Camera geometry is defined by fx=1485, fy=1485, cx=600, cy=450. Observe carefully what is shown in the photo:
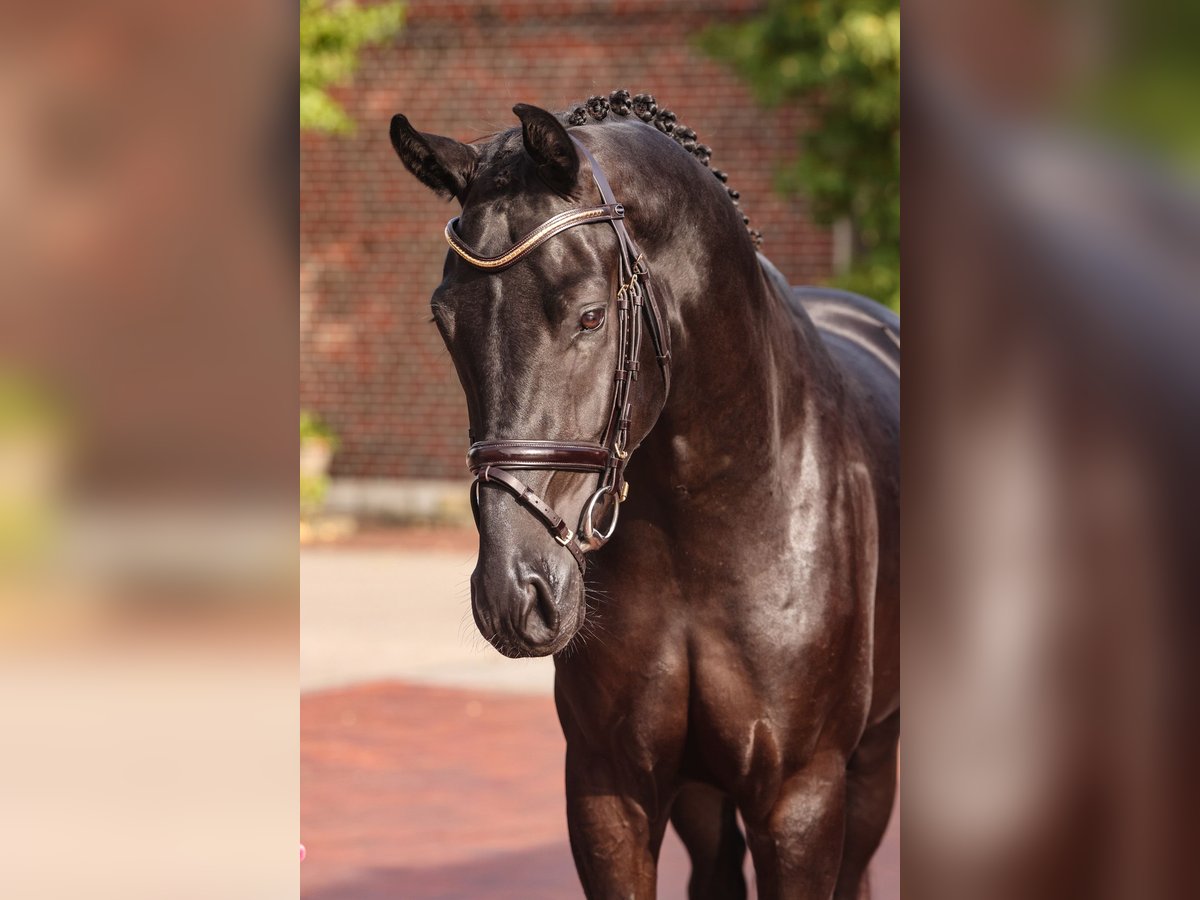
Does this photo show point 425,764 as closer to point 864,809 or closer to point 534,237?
point 864,809

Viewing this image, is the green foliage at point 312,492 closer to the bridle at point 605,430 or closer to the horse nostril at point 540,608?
the bridle at point 605,430

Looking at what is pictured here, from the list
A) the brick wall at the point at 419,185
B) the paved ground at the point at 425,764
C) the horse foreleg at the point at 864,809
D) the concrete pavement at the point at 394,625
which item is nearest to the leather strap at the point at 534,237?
the paved ground at the point at 425,764

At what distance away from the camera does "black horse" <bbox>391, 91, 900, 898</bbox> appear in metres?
2.09

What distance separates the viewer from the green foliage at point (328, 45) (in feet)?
41.8

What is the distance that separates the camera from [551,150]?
216cm

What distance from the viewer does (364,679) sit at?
8531mm

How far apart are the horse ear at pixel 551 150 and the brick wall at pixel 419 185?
12.1 m

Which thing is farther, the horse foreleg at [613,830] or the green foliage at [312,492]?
the green foliage at [312,492]

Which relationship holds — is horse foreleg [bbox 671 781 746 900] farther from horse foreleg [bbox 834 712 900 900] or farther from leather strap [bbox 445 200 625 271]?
leather strap [bbox 445 200 625 271]

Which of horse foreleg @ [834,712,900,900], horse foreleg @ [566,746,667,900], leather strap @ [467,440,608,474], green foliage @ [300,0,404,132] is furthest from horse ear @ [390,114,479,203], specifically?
green foliage @ [300,0,404,132]
